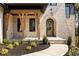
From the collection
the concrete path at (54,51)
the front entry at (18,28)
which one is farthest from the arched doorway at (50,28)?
the front entry at (18,28)

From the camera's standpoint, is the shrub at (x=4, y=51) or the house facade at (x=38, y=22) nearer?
the shrub at (x=4, y=51)

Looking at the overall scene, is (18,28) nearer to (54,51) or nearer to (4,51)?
(4,51)

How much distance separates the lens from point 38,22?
4.33 metres

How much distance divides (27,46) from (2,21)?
0.83 m

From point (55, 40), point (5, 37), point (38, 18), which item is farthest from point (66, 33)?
point (5, 37)

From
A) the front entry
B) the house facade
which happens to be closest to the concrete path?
the house facade

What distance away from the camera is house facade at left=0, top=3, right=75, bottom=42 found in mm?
4219

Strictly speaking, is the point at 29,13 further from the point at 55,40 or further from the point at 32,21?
the point at 55,40

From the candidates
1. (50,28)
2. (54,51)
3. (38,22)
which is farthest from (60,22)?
(54,51)

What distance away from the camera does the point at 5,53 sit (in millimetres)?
3945

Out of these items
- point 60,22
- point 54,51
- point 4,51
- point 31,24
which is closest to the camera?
point 4,51

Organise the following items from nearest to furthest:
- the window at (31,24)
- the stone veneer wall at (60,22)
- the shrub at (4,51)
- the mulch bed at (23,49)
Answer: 1. the shrub at (4,51)
2. the mulch bed at (23,49)
3. the stone veneer wall at (60,22)
4. the window at (31,24)

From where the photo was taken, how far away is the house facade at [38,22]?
422 cm

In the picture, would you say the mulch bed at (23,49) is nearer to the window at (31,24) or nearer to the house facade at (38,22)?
the house facade at (38,22)
